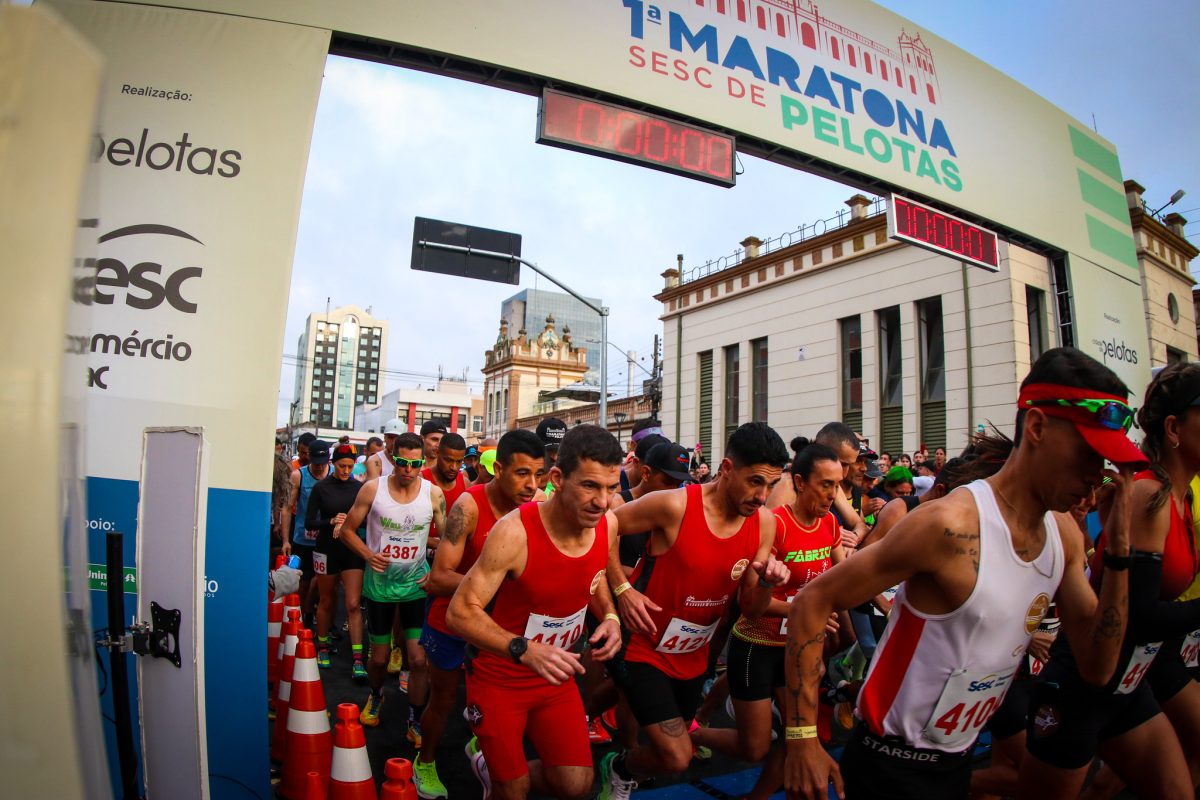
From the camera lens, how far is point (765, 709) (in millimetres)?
3811

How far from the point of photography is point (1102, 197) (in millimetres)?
10898

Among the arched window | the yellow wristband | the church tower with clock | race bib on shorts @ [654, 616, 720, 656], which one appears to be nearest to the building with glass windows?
the arched window

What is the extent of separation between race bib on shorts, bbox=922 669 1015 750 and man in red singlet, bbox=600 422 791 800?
1.24 meters

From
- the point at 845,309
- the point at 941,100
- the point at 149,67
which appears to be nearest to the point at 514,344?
the point at 845,309

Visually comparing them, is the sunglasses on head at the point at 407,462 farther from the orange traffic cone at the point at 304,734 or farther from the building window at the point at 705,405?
the building window at the point at 705,405

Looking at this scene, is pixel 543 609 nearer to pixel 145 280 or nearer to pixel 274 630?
pixel 145 280

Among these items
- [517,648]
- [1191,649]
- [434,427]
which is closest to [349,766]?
[517,648]

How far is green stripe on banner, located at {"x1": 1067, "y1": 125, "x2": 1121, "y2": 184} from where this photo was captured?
10.5 m

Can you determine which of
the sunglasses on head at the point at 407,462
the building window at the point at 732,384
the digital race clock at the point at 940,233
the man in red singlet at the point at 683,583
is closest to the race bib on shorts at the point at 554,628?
the man in red singlet at the point at 683,583

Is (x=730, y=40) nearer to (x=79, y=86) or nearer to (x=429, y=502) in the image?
(x=429, y=502)

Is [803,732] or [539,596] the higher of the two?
[539,596]

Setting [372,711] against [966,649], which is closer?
[966,649]

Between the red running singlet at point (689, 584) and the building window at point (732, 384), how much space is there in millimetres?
17356

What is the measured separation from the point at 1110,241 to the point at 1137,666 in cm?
1099
